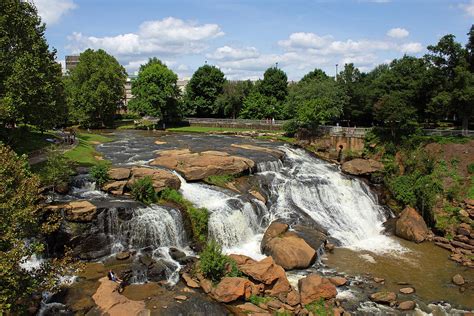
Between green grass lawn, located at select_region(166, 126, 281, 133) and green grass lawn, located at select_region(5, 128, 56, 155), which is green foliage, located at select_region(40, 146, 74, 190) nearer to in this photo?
green grass lawn, located at select_region(5, 128, 56, 155)

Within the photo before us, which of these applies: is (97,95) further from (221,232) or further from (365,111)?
(221,232)

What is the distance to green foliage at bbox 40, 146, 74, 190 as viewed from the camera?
1123 inches

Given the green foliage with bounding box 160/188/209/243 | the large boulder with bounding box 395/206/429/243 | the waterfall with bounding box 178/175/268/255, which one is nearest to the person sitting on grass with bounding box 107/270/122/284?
the green foliage with bounding box 160/188/209/243

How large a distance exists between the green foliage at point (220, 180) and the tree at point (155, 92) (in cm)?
4265

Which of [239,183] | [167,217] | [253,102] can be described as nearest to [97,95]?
[253,102]

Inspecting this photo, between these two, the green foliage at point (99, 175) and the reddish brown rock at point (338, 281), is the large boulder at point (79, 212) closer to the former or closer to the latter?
the green foliage at point (99, 175)

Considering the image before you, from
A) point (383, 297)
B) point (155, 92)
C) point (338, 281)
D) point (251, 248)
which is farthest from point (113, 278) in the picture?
point (155, 92)

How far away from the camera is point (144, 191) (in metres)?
29.2

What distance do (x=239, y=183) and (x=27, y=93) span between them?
1841 cm

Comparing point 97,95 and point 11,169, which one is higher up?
point 97,95

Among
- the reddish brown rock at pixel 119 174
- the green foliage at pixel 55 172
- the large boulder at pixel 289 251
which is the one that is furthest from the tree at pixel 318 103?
the green foliage at pixel 55 172

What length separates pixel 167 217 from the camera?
1093 inches

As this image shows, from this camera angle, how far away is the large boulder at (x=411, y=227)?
3319cm

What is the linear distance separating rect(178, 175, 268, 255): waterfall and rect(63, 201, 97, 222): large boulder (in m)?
7.83
